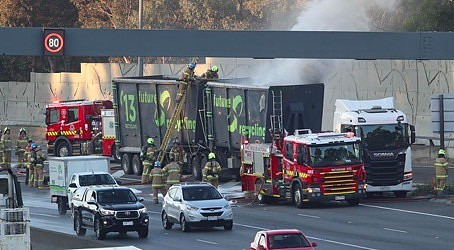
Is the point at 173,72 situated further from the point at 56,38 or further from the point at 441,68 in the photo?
the point at 56,38

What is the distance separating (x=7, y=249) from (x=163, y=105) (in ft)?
90.6

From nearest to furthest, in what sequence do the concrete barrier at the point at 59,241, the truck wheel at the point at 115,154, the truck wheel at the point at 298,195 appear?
the concrete barrier at the point at 59,241 < the truck wheel at the point at 298,195 < the truck wheel at the point at 115,154

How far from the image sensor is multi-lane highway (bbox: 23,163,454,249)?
101 ft

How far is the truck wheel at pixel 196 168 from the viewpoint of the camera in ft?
157

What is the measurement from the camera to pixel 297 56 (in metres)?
33.2

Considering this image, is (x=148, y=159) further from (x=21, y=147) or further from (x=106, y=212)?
(x=106, y=212)

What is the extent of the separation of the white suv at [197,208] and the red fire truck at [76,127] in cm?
2147

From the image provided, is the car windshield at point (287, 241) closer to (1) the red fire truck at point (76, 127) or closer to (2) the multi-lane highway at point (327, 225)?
(2) the multi-lane highway at point (327, 225)

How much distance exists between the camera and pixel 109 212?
32438 mm

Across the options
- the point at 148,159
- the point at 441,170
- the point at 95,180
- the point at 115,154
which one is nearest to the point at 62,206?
the point at 95,180

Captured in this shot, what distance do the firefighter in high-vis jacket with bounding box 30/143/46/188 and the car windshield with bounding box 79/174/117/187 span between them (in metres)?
9.83

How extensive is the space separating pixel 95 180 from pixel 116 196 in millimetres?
4969

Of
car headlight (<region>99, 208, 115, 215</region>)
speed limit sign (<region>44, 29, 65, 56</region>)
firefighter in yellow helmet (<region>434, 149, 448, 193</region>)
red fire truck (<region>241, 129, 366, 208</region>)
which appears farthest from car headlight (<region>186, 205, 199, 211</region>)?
firefighter in yellow helmet (<region>434, 149, 448, 193</region>)

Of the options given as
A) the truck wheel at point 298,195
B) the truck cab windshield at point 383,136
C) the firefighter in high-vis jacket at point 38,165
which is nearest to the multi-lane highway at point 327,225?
the truck wheel at point 298,195
